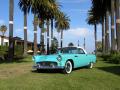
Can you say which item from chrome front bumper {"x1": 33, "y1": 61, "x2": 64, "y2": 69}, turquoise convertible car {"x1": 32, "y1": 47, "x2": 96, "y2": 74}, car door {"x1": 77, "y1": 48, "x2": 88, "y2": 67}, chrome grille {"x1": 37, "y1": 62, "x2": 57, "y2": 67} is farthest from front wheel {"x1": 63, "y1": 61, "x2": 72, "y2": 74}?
car door {"x1": 77, "y1": 48, "x2": 88, "y2": 67}

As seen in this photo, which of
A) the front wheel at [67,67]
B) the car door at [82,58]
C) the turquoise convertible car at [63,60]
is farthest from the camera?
the car door at [82,58]

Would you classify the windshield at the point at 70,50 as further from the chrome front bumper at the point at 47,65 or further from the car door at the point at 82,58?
the chrome front bumper at the point at 47,65

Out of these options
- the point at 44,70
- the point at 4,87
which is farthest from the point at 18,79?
the point at 44,70

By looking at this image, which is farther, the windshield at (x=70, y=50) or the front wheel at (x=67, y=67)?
the windshield at (x=70, y=50)

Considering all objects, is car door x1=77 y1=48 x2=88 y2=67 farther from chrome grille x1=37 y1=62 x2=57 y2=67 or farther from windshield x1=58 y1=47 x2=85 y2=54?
chrome grille x1=37 y1=62 x2=57 y2=67

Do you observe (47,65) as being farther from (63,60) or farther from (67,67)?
(67,67)

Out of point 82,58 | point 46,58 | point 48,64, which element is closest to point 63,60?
point 48,64

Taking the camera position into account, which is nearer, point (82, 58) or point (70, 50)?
point (70, 50)

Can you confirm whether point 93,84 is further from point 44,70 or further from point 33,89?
point 44,70

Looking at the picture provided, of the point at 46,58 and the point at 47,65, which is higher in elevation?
the point at 46,58

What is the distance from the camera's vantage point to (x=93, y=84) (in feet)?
39.3

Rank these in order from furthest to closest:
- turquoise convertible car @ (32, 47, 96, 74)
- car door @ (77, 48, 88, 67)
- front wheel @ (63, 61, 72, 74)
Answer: car door @ (77, 48, 88, 67), front wheel @ (63, 61, 72, 74), turquoise convertible car @ (32, 47, 96, 74)

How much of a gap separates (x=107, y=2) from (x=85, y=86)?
26.8m

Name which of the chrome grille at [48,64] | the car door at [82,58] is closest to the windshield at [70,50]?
the car door at [82,58]
